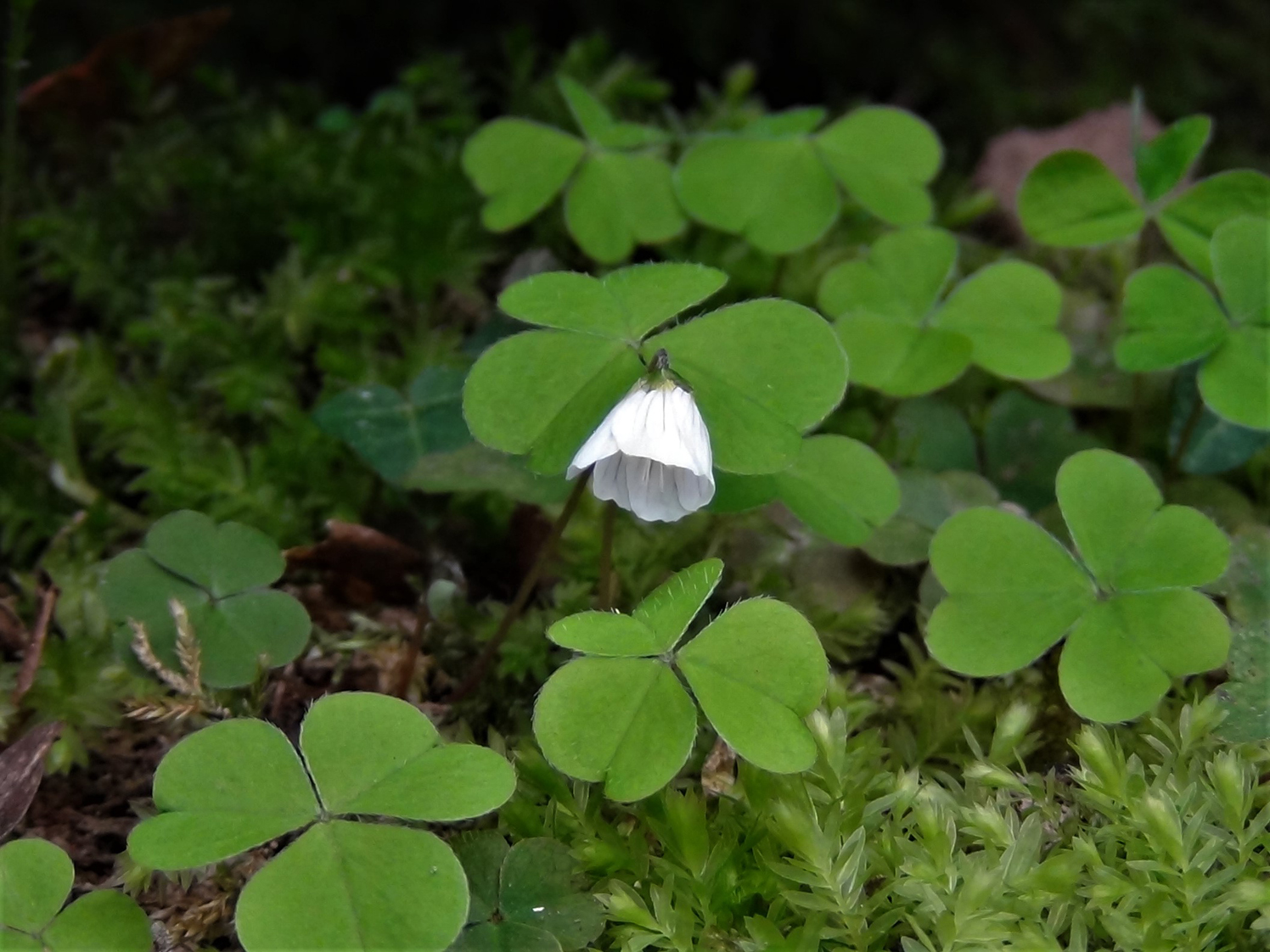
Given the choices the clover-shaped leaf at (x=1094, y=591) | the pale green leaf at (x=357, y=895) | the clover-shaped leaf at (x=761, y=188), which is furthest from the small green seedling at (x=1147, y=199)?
the pale green leaf at (x=357, y=895)

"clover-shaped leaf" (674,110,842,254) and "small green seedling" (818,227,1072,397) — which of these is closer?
"small green seedling" (818,227,1072,397)

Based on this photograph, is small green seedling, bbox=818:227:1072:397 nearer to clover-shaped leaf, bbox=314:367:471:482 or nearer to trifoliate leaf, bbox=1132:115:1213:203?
trifoliate leaf, bbox=1132:115:1213:203

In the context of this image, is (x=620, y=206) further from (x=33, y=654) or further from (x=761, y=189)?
(x=33, y=654)

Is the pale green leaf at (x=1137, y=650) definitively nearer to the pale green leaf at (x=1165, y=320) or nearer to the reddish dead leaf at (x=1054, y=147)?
the pale green leaf at (x=1165, y=320)

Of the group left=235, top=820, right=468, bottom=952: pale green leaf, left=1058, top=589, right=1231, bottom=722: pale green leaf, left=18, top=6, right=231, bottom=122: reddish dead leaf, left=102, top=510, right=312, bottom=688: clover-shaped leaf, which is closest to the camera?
left=235, top=820, right=468, bottom=952: pale green leaf

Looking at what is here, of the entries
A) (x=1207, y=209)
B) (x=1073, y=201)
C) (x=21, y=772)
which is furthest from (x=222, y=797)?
(x=1207, y=209)

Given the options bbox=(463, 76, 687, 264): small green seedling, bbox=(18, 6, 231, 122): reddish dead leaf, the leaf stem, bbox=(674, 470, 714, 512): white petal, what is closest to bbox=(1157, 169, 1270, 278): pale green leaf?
the leaf stem

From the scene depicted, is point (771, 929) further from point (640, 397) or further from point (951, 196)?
point (951, 196)
